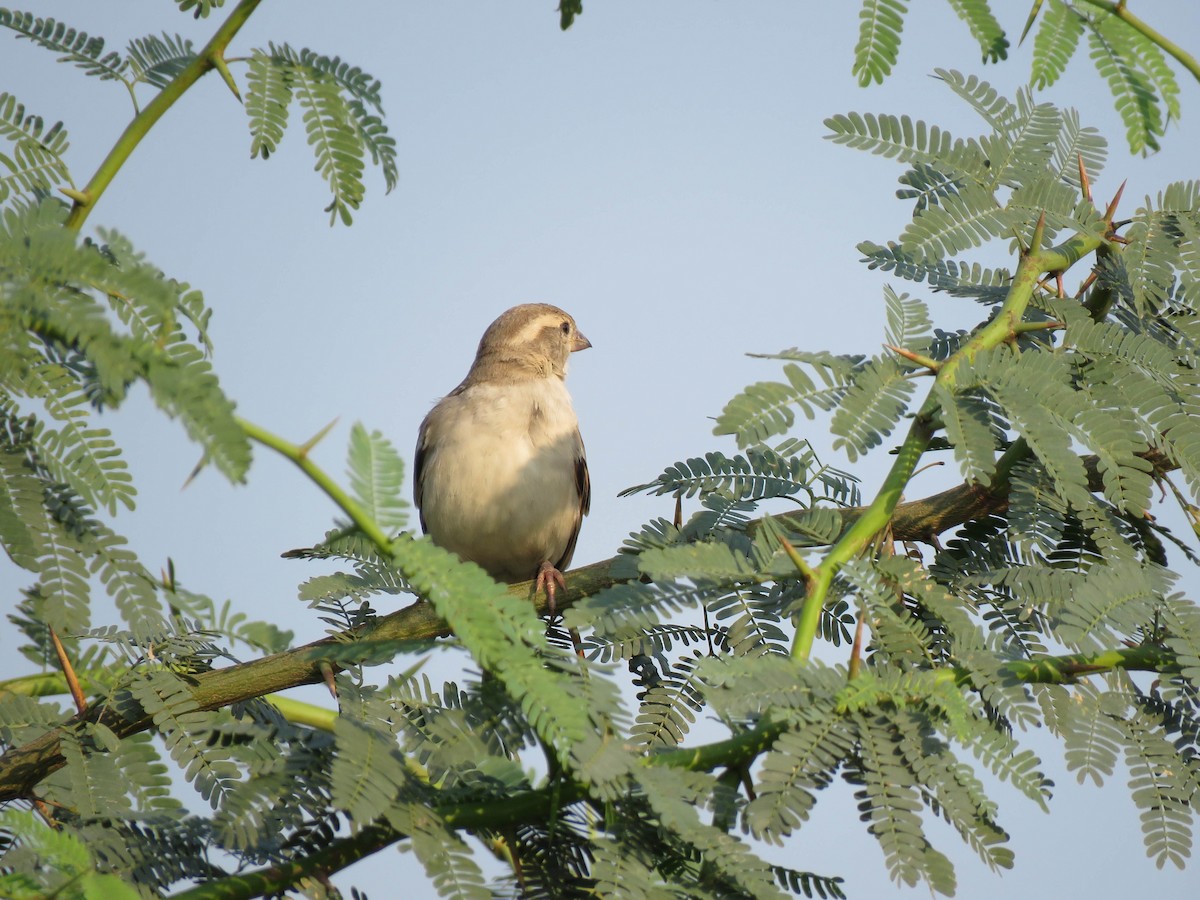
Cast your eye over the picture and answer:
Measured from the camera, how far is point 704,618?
12.7 feet

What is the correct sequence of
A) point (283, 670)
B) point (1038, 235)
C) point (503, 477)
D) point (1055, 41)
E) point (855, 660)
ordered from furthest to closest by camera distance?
point (503, 477) < point (1055, 41) < point (1038, 235) < point (283, 670) < point (855, 660)

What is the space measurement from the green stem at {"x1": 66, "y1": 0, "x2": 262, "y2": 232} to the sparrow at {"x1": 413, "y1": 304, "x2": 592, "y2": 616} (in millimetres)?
3984

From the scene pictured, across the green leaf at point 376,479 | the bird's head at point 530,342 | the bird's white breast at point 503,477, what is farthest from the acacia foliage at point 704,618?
the bird's head at point 530,342

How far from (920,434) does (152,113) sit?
2405mm

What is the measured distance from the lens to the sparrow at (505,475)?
286 inches

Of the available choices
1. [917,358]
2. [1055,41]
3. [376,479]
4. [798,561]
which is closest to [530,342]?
[1055,41]

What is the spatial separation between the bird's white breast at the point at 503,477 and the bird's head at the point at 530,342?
27.3 inches

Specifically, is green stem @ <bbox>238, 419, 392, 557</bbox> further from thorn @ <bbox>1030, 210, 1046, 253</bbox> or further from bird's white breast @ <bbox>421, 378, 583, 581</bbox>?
bird's white breast @ <bbox>421, 378, 583, 581</bbox>

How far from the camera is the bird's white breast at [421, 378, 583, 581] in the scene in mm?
7266

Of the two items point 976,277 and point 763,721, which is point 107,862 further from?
point 976,277

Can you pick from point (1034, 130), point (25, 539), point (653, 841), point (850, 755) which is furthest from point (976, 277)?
point (25, 539)

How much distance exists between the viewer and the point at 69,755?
3.62 m

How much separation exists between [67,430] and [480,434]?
4.37 meters

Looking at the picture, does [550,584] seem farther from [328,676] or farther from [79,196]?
[79,196]
